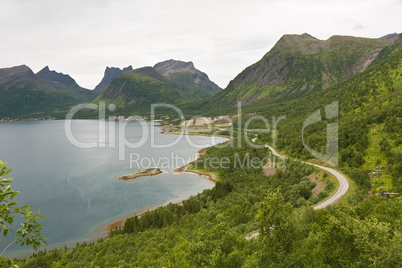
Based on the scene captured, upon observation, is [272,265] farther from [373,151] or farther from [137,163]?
[137,163]

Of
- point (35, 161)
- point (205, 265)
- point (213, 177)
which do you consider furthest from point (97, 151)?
point (205, 265)

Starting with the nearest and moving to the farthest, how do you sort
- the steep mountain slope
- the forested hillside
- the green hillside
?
the forested hillside → the green hillside → the steep mountain slope

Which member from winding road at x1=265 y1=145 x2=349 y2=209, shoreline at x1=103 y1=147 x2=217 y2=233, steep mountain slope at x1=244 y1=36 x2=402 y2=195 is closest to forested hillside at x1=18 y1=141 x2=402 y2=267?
winding road at x1=265 y1=145 x2=349 y2=209

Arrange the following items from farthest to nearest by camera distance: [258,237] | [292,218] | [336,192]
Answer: [336,192] < [258,237] < [292,218]

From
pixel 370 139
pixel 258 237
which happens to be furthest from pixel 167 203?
pixel 370 139

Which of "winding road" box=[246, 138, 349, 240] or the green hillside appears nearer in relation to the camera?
the green hillside

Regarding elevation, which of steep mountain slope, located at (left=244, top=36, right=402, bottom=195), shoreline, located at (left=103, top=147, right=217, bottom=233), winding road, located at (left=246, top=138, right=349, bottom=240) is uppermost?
steep mountain slope, located at (left=244, top=36, right=402, bottom=195)

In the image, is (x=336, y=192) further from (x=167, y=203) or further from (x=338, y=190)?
(x=167, y=203)

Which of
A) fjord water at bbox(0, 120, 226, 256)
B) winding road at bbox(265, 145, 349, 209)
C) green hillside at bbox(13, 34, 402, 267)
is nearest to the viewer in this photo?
green hillside at bbox(13, 34, 402, 267)

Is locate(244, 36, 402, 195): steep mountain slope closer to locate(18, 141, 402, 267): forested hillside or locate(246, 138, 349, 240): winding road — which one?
locate(246, 138, 349, 240): winding road

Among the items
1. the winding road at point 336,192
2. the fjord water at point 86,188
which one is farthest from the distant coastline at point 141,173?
the winding road at point 336,192

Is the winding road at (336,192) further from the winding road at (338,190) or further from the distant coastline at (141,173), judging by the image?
the distant coastline at (141,173)
